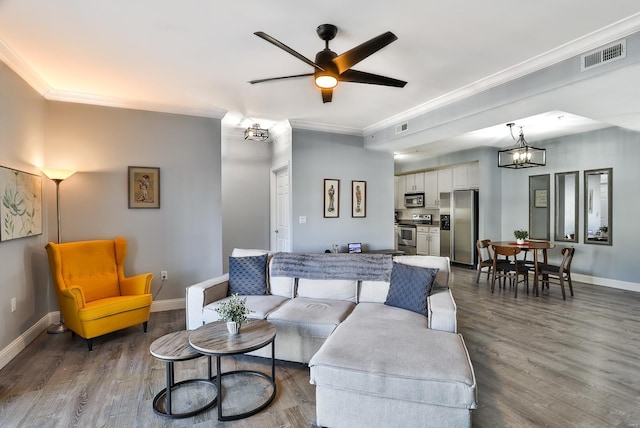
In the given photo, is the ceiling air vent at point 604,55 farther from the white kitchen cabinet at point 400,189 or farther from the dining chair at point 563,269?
the white kitchen cabinet at point 400,189

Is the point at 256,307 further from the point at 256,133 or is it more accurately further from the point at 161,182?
the point at 256,133

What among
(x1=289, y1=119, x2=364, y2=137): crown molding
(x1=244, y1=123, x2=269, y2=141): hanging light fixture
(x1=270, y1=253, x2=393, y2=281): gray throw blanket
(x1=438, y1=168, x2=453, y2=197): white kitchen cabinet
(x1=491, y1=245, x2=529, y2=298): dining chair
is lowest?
(x1=491, y1=245, x2=529, y2=298): dining chair

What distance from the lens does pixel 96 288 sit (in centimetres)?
366

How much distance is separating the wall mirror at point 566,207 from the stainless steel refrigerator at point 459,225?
57.5 inches

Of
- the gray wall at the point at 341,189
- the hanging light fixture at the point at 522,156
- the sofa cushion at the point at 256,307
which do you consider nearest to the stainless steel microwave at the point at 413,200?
the gray wall at the point at 341,189

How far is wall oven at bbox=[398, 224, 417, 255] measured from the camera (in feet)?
29.2

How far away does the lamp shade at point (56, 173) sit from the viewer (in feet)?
11.9

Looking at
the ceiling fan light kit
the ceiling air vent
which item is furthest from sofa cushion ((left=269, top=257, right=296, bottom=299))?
the ceiling air vent

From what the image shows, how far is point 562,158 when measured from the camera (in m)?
6.43

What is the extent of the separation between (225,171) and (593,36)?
515cm

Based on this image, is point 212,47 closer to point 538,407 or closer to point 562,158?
point 538,407

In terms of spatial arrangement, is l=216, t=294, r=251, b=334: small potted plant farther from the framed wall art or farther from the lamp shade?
the lamp shade

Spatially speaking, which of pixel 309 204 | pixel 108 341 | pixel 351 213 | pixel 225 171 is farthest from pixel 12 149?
pixel 351 213

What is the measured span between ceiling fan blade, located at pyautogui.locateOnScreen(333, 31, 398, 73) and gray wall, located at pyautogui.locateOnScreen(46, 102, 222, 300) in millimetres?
2813
